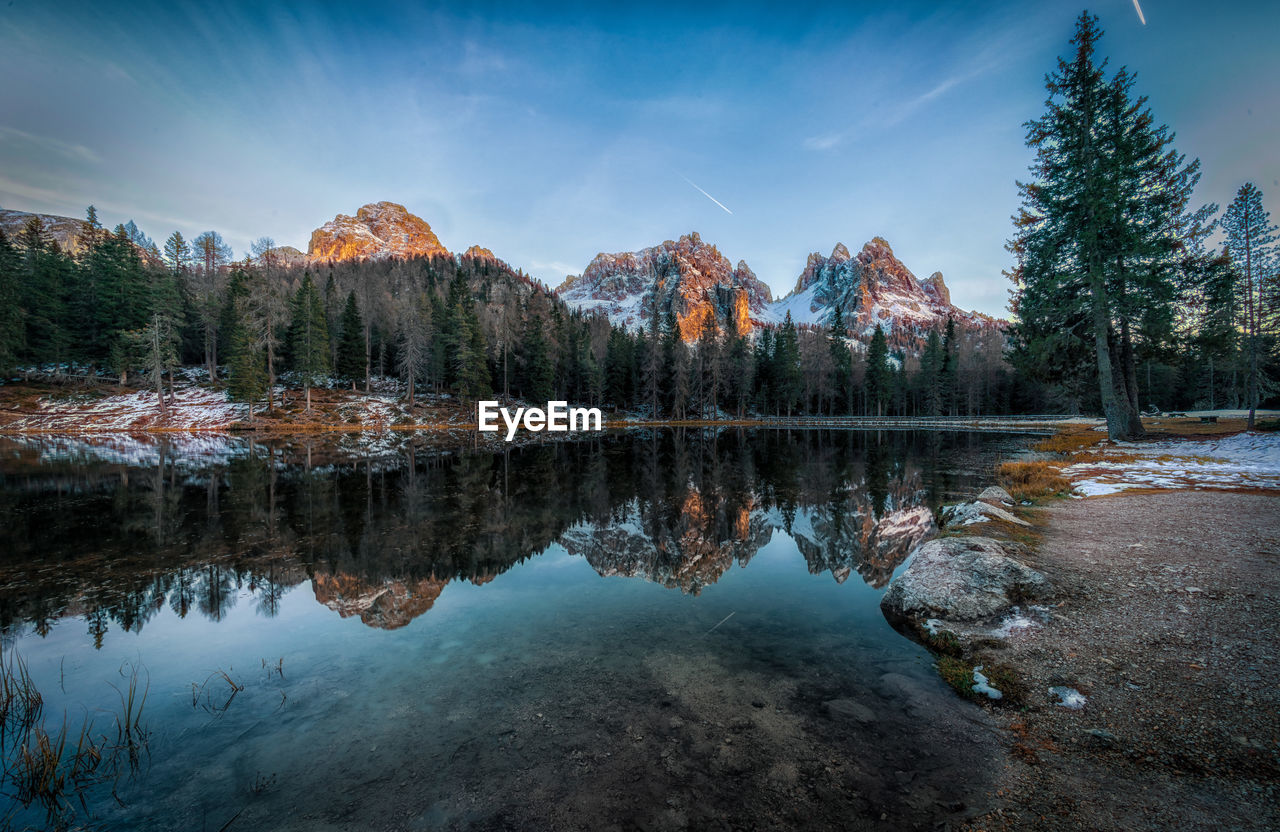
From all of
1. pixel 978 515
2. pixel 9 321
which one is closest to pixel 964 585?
pixel 978 515

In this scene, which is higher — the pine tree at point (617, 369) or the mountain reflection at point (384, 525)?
the pine tree at point (617, 369)

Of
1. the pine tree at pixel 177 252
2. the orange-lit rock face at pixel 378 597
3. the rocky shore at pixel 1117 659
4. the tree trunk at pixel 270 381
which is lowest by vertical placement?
the orange-lit rock face at pixel 378 597

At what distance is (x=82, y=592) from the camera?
8.15 metres

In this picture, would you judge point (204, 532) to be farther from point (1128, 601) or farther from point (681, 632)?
point (1128, 601)

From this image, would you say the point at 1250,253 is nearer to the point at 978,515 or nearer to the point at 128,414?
the point at 978,515

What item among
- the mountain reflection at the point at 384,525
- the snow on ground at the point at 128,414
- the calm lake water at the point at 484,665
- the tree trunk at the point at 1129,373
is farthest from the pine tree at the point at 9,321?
the tree trunk at the point at 1129,373

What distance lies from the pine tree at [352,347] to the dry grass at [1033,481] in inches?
2553

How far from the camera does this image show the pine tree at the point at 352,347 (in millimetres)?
59312

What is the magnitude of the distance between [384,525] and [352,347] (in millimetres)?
56423

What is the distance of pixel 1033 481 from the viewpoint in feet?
50.9

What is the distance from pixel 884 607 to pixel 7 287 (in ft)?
267

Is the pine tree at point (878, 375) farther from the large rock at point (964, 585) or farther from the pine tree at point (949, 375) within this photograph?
the large rock at point (964, 585)

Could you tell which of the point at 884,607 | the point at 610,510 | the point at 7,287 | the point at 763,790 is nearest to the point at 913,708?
the point at 763,790

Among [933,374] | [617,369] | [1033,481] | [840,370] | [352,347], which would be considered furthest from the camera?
[840,370]
